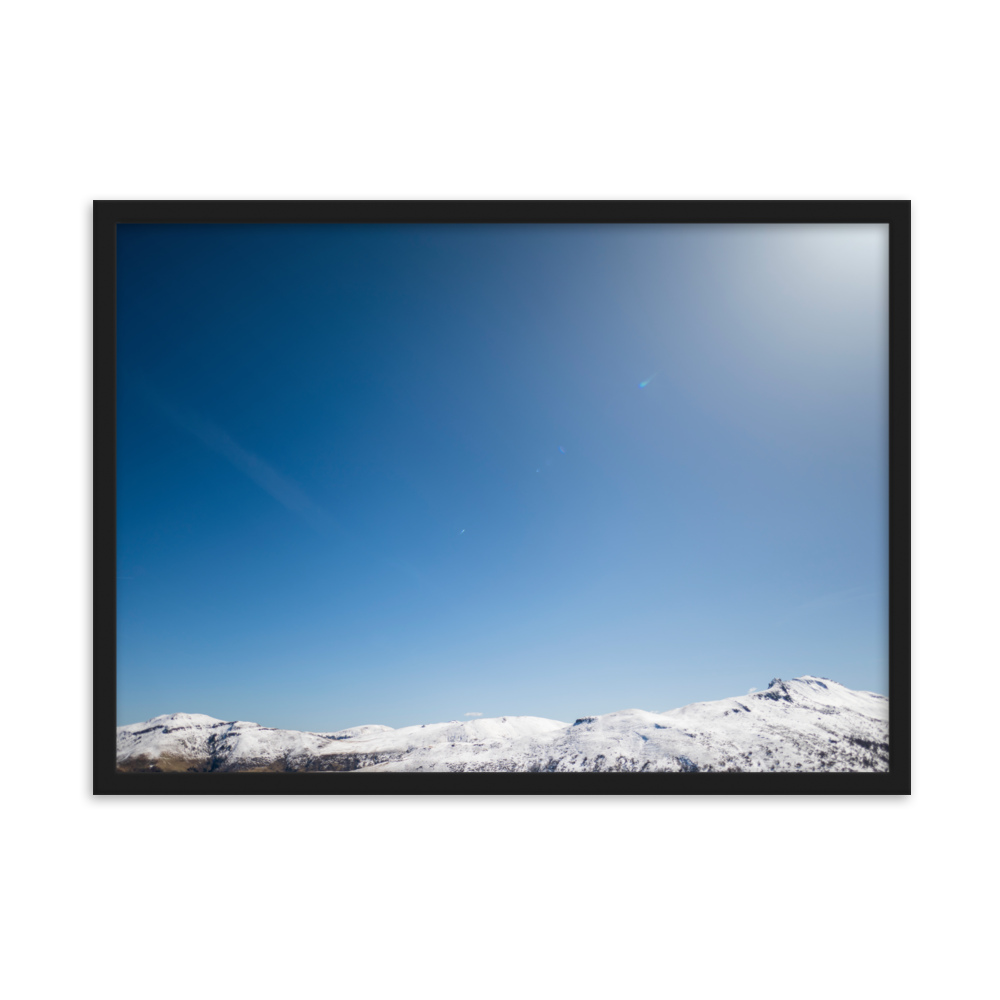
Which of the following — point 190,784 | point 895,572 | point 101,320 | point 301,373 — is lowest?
point 190,784

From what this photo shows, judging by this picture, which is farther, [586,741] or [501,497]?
[501,497]

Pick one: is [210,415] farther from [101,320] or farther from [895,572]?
[895,572]

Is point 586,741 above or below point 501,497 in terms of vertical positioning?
below

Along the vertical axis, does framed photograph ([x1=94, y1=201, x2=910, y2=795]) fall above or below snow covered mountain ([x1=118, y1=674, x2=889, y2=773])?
above

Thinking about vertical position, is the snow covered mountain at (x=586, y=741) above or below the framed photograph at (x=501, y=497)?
below

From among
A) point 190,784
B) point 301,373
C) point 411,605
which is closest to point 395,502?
point 411,605
